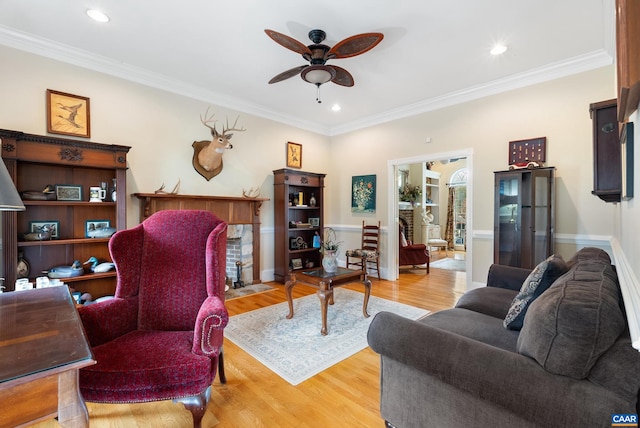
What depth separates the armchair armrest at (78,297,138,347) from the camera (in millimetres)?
1624

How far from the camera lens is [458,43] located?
2.95 metres

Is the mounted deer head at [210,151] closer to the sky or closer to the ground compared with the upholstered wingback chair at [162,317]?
closer to the sky

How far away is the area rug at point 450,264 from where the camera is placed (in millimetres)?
6098

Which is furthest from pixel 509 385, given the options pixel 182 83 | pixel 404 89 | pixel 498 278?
pixel 182 83

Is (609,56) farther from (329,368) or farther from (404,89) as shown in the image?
(329,368)

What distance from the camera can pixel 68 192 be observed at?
305 cm

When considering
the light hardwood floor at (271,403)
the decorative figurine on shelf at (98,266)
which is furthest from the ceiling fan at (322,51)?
the decorative figurine on shelf at (98,266)

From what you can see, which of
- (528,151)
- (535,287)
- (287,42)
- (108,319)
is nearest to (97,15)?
(287,42)

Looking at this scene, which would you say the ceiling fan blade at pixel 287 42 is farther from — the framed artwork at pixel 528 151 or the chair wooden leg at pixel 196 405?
the framed artwork at pixel 528 151

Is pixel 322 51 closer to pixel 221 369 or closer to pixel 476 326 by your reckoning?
pixel 476 326

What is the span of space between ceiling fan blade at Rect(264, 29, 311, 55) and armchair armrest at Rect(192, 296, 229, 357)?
81.9 inches

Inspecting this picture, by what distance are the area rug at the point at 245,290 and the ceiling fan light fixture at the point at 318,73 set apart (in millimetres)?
3065

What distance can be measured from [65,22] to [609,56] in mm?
5556

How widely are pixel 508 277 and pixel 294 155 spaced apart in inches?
156
